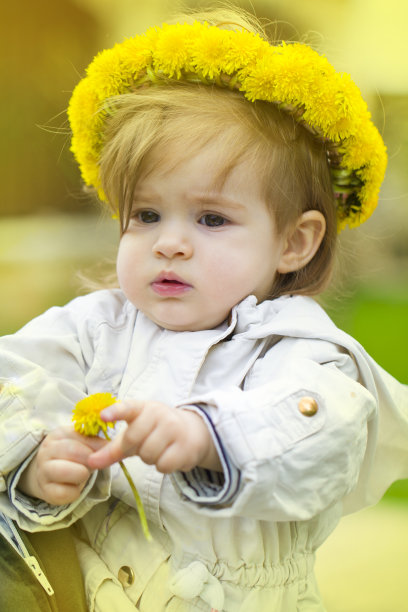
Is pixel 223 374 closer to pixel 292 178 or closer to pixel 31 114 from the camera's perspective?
pixel 292 178

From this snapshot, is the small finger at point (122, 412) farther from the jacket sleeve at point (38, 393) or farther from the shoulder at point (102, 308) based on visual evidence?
the shoulder at point (102, 308)

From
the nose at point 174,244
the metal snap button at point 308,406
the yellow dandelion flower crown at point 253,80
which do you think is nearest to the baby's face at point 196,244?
the nose at point 174,244

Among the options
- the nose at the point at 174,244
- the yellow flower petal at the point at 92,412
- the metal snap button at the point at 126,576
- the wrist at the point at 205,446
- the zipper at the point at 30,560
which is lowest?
the metal snap button at the point at 126,576

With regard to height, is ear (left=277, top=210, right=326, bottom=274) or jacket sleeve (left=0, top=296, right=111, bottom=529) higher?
ear (left=277, top=210, right=326, bottom=274)

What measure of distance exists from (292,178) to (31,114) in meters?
1.84

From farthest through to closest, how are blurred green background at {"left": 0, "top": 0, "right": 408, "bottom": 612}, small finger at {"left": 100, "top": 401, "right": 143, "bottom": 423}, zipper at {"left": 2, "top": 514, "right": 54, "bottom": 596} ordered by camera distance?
blurred green background at {"left": 0, "top": 0, "right": 408, "bottom": 612}, zipper at {"left": 2, "top": 514, "right": 54, "bottom": 596}, small finger at {"left": 100, "top": 401, "right": 143, "bottom": 423}

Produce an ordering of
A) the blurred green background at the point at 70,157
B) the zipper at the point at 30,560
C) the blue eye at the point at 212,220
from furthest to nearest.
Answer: the blurred green background at the point at 70,157 < the blue eye at the point at 212,220 < the zipper at the point at 30,560

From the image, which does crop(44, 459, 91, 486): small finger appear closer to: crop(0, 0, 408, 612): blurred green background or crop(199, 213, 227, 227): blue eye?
crop(199, 213, 227, 227): blue eye

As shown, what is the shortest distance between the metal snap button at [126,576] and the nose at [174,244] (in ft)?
1.27

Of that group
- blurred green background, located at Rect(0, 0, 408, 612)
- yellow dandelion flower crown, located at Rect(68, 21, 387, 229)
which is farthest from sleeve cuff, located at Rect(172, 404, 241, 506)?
blurred green background, located at Rect(0, 0, 408, 612)

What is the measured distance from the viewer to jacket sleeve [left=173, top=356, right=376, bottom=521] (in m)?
0.62

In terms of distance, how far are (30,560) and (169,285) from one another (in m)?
0.36

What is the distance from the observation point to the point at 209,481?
67cm

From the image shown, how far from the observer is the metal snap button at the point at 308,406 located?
0.66 metres
